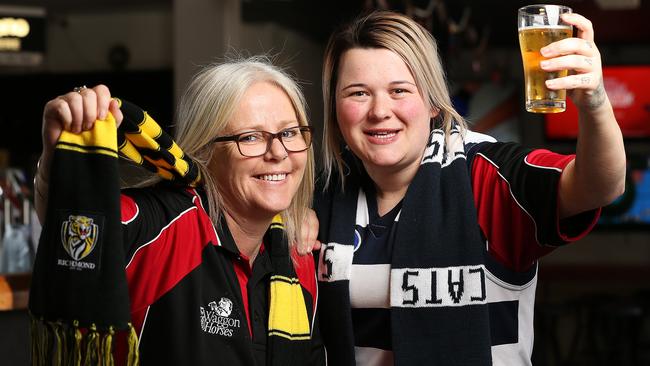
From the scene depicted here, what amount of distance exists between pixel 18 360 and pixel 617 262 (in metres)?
7.00

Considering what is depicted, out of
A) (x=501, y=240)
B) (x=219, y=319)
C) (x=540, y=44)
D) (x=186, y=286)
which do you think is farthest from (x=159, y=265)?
(x=540, y=44)

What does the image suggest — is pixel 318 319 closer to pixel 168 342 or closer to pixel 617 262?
pixel 168 342

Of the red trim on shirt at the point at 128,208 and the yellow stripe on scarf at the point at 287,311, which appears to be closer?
the red trim on shirt at the point at 128,208

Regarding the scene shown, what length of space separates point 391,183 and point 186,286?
627mm

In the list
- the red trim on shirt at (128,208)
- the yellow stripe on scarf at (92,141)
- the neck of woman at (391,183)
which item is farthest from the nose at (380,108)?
the yellow stripe on scarf at (92,141)

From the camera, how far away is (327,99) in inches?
89.8

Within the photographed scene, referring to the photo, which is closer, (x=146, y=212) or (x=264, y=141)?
(x=146, y=212)

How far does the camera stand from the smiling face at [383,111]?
207 cm

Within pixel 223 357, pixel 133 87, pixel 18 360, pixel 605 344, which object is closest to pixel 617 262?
pixel 605 344

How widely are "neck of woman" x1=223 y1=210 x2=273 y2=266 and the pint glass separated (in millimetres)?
699

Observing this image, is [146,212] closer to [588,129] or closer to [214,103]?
[214,103]

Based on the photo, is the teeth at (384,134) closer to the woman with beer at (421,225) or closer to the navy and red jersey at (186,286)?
the woman with beer at (421,225)

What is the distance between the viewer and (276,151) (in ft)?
6.47

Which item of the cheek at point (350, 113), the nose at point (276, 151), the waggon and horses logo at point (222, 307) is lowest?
the waggon and horses logo at point (222, 307)
